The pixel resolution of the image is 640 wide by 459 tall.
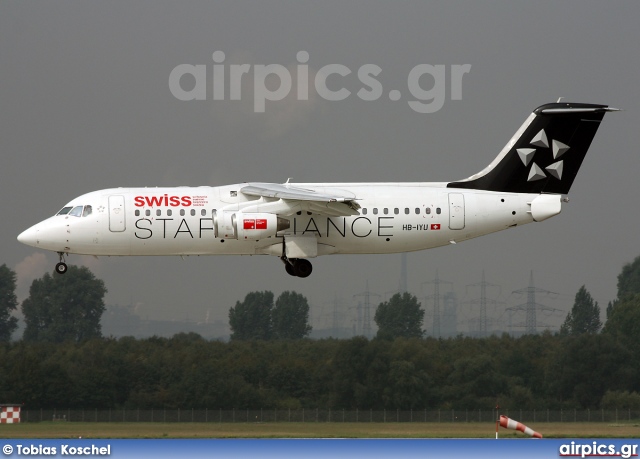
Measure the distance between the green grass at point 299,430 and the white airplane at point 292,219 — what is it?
567 cm

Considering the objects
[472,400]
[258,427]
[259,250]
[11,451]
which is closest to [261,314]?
[472,400]

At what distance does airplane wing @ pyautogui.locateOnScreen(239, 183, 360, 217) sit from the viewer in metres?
32.3

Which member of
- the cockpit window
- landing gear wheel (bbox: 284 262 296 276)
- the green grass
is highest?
the cockpit window

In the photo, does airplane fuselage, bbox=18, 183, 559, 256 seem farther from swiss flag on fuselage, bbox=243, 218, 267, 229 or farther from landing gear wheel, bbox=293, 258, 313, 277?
swiss flag on fuselage, bbox=243, 218, 267, 229

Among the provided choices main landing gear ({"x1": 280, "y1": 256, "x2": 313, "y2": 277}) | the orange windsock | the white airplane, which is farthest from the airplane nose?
the orange windsock

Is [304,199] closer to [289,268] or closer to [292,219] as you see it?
[292,219]

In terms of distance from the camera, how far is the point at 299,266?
1363 inches

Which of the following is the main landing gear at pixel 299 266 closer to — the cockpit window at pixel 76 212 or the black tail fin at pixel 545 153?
the black tail fin at pixel 545 153

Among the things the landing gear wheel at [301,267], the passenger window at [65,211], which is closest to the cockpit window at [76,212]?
the passenger window at [65,211]

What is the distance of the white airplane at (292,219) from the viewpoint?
33844mm

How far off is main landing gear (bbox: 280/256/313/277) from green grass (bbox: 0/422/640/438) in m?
4.80

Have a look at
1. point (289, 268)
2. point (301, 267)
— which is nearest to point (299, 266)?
point (301, 267)

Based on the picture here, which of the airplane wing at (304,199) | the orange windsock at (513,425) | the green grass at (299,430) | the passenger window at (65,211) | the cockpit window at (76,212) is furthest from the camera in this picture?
the green grass at (299,430)

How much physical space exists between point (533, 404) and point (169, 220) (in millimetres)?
21175
